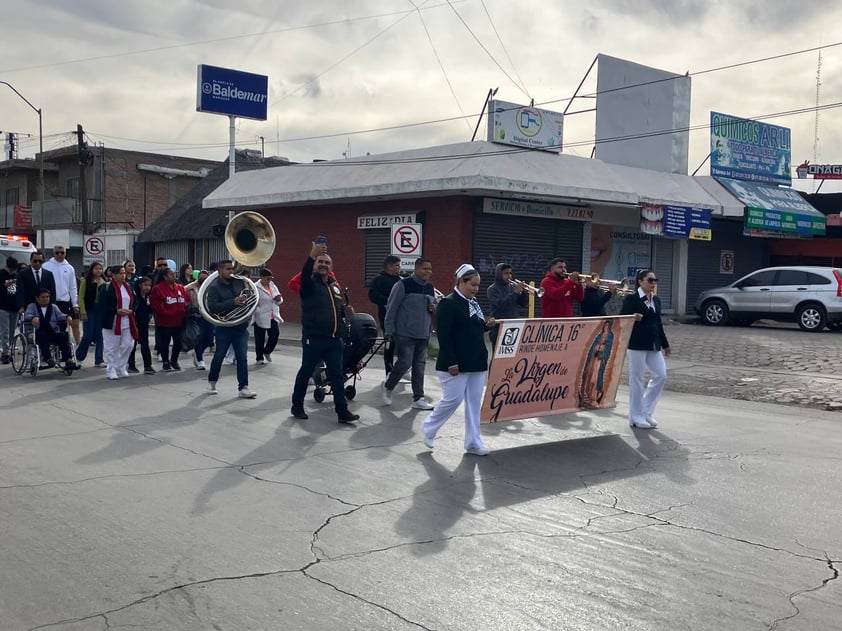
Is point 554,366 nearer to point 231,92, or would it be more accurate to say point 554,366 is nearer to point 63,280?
point 63,280

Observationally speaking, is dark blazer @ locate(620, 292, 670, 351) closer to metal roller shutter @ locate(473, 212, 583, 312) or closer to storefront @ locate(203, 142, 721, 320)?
storefront @ locate(203, 142, 721, 320)

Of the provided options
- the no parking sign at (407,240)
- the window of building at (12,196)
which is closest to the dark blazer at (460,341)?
the no parking sign at (407,240)

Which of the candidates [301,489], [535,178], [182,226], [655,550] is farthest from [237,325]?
[182,226]

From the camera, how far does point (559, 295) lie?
11.7m

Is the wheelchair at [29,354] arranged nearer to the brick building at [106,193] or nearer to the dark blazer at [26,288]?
the dark blazer at [26,288]

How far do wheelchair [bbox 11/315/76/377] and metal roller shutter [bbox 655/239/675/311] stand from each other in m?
19.3

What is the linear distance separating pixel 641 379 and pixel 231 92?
26.0 metres

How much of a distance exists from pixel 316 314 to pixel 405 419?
63.6 inches

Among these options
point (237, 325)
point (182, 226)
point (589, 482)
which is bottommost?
point (589, 482)

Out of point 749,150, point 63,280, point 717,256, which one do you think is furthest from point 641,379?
point 749,150

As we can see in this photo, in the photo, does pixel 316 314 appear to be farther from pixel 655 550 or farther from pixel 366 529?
pixel 655 550

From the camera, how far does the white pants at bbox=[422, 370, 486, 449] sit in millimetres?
8219

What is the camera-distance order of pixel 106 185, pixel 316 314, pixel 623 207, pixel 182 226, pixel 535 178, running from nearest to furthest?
1. pixel 316 314
2. pixel 535 178
3. pixel 623 207
4. pixel 182 226
5. pixel 106 185

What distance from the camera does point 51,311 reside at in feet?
44.9
